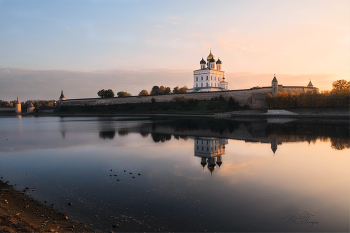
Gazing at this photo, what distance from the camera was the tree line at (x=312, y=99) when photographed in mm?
36625

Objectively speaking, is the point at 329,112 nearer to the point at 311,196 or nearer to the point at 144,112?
the point at 311,196

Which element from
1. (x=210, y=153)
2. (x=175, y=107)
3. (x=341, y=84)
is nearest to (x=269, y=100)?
(x=341, y=84)

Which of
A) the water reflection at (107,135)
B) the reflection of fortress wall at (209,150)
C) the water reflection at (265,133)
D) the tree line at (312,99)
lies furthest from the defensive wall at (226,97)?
the reflection of fortress wall at (209,150)

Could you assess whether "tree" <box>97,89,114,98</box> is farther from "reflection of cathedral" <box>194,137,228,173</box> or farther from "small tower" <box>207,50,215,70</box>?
"reflection of cathedral" <box>194,137,228,173</box>

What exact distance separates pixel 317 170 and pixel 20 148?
15380 millimetres

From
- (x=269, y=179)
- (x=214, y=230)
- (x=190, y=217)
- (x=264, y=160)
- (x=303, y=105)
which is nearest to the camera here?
(x=214, y=230)

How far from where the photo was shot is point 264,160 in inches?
402

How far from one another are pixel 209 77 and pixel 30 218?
63667 millimetres

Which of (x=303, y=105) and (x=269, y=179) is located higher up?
(x=303, y=105)

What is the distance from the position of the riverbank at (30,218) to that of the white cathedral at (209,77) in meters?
60.1

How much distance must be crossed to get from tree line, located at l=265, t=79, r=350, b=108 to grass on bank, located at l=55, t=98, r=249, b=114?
7230 millimetres

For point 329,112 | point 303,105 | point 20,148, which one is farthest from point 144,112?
point 20,148

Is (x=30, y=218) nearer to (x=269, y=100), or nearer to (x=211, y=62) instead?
(x=269, y=100)

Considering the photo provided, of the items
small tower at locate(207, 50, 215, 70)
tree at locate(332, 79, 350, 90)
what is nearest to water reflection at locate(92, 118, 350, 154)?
tree at locate(332, 79, 350, 90)
